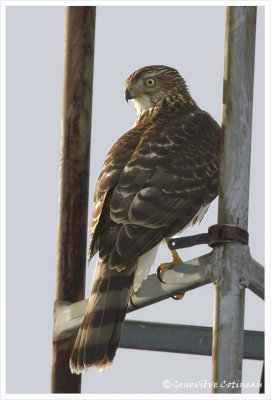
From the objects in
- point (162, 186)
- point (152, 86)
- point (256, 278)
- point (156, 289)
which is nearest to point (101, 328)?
point (156, 289)

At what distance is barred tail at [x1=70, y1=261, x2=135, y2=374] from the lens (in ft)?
18.0

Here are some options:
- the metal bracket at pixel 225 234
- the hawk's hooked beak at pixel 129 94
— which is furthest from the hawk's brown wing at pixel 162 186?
the metal bracket at pixel 225 234

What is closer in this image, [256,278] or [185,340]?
[256,278]

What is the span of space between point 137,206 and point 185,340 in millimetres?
901

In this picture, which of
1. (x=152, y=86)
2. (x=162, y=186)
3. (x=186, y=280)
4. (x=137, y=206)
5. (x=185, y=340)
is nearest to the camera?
(x=186, y=280)

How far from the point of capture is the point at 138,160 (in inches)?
247

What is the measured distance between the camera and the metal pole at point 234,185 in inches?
180

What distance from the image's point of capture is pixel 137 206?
5.94 metres

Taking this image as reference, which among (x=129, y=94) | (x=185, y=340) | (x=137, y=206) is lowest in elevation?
(x=185, y=340)

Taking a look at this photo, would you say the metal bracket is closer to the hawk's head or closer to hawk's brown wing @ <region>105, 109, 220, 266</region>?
hawk's brown wing @ <region>105, 109, 220, 266</region>

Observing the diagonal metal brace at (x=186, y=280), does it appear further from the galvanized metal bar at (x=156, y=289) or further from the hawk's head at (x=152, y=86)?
the hawk's head at (x=152, y=86)

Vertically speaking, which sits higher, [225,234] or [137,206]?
[137,206]

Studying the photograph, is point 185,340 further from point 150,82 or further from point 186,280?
point 150,82

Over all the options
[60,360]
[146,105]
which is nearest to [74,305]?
[60,360]
